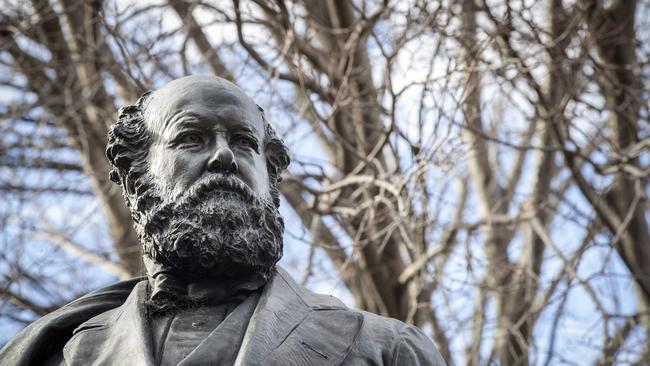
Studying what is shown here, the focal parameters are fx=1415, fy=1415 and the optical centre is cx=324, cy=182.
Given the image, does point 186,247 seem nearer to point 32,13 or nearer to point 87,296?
point 87,296

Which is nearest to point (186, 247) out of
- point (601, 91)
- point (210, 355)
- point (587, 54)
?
point (210, 355)

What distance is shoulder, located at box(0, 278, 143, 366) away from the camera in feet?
14.4

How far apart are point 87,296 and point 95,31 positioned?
7.05 metres

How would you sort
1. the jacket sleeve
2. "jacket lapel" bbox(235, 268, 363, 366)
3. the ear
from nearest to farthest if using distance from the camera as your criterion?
1. "jacket lapel" bbox(235, 268, 363, 366)
2. the jacket sleeve
3. the ear

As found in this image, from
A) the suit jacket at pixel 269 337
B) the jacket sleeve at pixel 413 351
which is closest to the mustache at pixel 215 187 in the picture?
the suit jacket at pixel 269 337

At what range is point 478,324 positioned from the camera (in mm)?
10711

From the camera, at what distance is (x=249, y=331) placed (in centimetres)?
413

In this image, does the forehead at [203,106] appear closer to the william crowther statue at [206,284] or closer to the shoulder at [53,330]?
the william crowther statue at [206,284]

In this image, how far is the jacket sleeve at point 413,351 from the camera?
4.35m

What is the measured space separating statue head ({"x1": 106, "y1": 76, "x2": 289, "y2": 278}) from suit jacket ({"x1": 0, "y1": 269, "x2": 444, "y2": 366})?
17 centimetres

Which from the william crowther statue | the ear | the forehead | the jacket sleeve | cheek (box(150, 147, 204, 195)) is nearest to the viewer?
the william crowther statue

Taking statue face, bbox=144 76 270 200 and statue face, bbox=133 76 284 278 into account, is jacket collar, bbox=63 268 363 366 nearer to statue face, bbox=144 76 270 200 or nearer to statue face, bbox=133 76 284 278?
statue face, bbox=133 76 284 278

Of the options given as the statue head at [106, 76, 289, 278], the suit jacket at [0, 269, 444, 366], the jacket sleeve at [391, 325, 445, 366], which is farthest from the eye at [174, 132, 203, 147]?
the jacket sleeve at [391, 325, 445, 366]

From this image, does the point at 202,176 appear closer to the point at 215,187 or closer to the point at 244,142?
the point at 215,187
